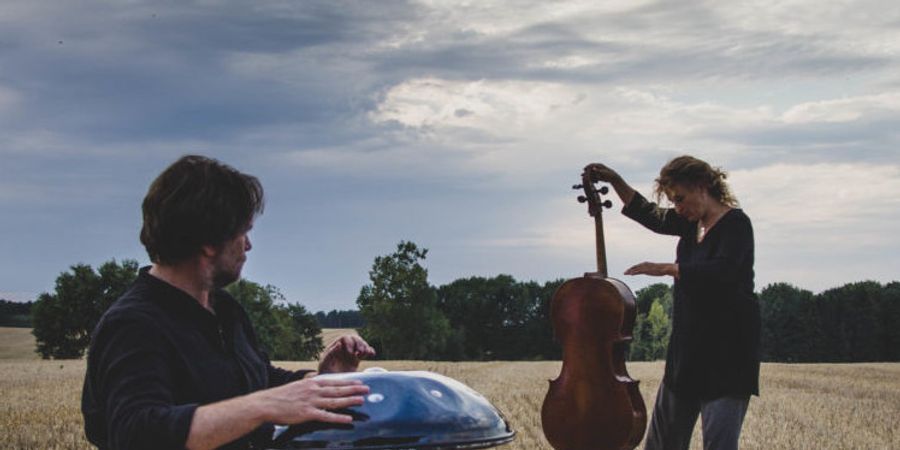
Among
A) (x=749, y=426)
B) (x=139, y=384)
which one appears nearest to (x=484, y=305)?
(x=749, y=426)

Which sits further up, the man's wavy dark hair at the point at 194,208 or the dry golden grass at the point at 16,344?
the man's wavy dark hair at the point at 194,208

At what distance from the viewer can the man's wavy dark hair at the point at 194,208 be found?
298cm

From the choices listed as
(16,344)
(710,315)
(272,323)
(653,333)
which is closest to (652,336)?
(653,333)

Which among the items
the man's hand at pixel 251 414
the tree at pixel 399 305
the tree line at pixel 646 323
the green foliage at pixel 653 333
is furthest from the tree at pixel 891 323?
the man's hand at pixel 251 414

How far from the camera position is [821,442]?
12.3m

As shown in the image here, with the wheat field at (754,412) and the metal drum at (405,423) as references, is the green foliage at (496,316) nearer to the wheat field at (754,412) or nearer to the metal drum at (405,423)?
the wheat field at (754,412)

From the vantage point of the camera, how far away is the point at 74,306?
70688 mm

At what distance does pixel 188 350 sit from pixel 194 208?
1.43ft

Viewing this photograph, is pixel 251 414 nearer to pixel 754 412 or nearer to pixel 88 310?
pixel 754 412

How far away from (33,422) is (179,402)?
11863mm

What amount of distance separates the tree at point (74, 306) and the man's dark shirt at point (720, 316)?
67.2 metres

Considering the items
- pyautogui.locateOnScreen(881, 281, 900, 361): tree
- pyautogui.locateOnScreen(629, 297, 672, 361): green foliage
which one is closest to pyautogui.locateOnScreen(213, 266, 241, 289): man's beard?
pyautogui.locateOnScreen(629, 297, 672, 361): green foliage

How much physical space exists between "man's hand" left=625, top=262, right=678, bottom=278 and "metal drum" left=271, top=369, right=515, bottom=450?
3118mm

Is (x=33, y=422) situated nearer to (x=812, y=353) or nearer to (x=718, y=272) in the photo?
(x=718, y=272)
